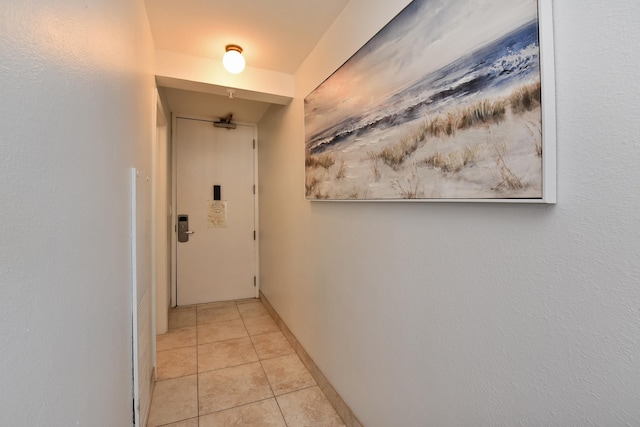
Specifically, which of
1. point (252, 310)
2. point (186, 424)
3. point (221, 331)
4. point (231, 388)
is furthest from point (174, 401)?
point (252, 310)

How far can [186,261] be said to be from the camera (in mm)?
3443

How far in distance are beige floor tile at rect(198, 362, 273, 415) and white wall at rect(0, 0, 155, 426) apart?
2.74 feet

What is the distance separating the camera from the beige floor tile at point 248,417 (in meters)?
1.66

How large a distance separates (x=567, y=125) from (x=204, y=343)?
113 inches

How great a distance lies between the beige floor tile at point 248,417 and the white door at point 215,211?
2010 millimetres

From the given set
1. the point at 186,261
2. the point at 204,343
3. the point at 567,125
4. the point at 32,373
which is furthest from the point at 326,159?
the point at 186,261

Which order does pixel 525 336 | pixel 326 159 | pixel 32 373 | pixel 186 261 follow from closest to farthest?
1. pixel 32 373
2. pixel 525 336
3. pixel 326 159
4. pixel 186 261

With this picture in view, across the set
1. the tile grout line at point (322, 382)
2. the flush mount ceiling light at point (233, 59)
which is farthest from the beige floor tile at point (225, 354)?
the flush mount ceiling light at point (233, 59)

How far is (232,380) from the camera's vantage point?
204cm

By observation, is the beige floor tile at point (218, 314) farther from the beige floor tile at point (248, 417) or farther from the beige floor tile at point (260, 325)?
the beige floor tile at point (248, 417)

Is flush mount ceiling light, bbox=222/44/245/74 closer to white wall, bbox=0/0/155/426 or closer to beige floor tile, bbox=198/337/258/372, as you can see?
white wall, bbox=0/0/155/426

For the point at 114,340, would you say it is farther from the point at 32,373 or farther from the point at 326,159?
the point at 326,159

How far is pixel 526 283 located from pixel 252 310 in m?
3.09

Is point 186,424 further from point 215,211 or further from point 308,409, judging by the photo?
point 215,211
